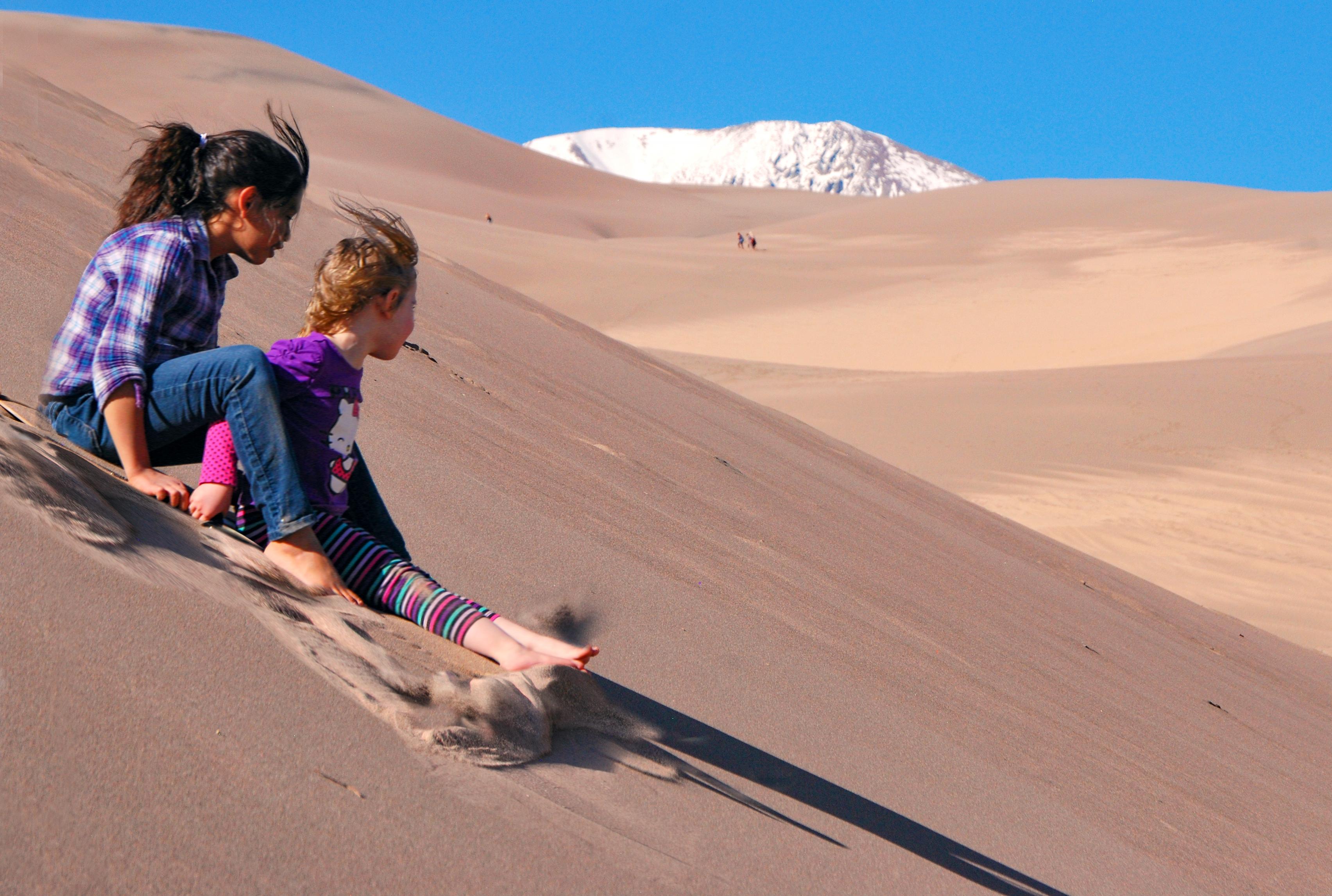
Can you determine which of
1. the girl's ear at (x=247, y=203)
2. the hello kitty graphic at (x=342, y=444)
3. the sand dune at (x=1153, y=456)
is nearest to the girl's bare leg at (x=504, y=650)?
the hello kitty graphic at (x=342, y=444)

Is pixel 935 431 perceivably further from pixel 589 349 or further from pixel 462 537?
pixel 462 537

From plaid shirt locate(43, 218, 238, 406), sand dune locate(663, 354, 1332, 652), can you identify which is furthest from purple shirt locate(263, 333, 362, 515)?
sand dune locate(663, 354, 1332, 652)

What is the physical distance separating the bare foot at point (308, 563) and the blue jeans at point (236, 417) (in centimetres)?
2

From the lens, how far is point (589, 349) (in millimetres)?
6703

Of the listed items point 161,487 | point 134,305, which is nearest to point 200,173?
point 134,305

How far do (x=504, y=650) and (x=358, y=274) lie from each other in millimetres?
909

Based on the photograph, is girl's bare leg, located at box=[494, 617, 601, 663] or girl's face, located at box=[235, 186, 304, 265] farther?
girl's face, located at box=[235, 186, 304, 265]

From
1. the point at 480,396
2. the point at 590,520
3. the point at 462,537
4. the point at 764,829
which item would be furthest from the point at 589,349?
the point at 764,829

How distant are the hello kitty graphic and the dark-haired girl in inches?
2.7

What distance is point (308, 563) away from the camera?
212 cm

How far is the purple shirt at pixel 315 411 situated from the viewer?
233cm

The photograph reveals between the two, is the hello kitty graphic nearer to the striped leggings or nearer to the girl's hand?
the striped leggings

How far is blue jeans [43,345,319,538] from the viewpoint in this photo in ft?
7.09

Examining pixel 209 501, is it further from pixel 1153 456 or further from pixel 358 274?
pixel 1153 456
